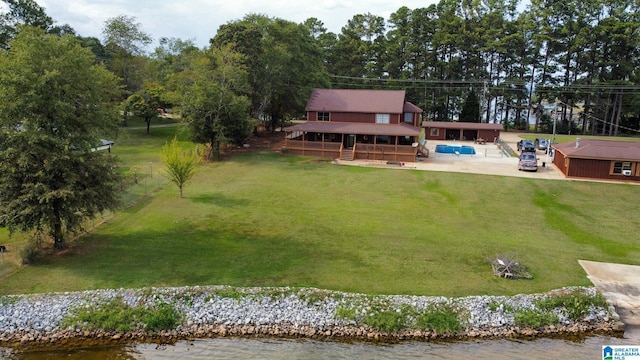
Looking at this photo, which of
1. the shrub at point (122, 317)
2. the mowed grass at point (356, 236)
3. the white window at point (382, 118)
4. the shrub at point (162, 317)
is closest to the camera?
the shrub at point (122, 317)

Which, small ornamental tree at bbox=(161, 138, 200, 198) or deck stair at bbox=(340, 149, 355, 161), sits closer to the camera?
small ornamental tree at bbox=(161, 138, 200, 198)

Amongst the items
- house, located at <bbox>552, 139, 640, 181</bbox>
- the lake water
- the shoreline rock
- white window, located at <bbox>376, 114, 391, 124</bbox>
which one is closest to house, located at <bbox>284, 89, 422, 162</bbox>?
white window, located at <bbox>376, 114, 391, 124</bbox>

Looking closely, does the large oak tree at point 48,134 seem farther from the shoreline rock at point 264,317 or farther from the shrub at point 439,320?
the shrub at point 439,320

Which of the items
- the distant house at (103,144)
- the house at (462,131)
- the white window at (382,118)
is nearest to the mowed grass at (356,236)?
the distant house at (103,144)

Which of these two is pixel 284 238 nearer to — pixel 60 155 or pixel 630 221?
pixel 60 155

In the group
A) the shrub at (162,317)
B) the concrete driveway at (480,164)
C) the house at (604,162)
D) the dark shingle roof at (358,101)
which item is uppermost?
the dark shingle roof at (358,101)

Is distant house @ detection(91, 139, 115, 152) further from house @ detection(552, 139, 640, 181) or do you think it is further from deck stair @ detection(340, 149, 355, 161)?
house @ detection(552, 139, 640, 181)

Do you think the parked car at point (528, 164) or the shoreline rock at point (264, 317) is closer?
the shoreline rock at point (264, 317)
